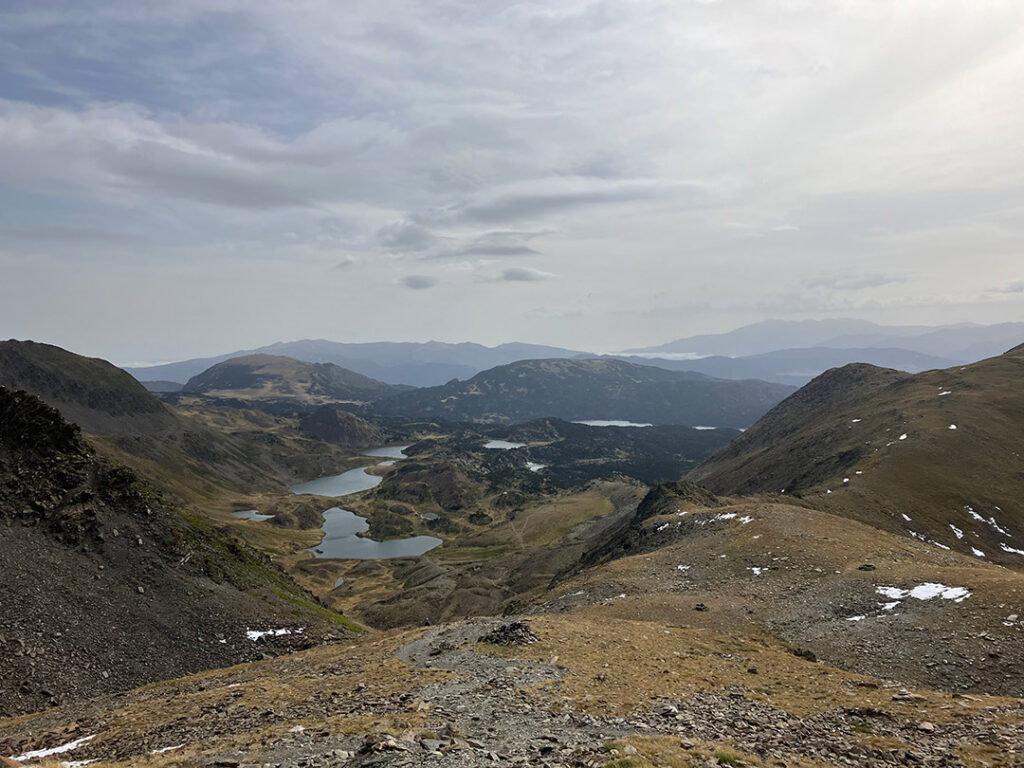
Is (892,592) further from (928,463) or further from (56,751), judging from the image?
(928,463)

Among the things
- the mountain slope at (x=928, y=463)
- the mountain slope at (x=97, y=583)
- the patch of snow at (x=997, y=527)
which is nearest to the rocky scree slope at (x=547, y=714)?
the mountain slope at (x=97, y=583)

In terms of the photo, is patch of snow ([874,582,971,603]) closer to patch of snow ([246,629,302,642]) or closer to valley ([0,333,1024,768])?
valley ([0,333,1024,768])

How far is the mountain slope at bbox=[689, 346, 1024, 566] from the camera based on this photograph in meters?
88.9

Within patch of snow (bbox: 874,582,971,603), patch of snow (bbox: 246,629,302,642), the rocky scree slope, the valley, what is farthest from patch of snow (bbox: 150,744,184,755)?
patch of snow (bbox: 874,582,971,603)

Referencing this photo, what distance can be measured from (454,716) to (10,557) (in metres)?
54.8

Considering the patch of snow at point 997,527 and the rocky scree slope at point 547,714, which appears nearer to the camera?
the rocky scree slope at point 547,714

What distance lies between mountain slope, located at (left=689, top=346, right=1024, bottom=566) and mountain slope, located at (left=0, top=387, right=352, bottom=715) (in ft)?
302

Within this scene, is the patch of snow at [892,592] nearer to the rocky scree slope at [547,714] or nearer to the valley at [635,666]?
the valley at [635,666]

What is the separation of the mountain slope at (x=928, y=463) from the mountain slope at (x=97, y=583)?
3628 inches

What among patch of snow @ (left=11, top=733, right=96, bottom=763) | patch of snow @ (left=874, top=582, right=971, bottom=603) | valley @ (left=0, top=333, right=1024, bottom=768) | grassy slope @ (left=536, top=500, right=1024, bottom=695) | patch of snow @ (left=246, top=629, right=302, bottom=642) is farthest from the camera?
patch of snow @ (left=246, top=629, right=302, bottom=642)

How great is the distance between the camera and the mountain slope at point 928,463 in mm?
88938

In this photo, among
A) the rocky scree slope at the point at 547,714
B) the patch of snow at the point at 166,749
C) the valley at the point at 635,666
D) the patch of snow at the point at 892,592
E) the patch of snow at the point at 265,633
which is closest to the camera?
the rocky scree slope at the point at 547,714

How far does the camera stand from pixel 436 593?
413 ft

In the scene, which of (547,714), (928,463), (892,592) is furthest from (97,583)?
(928,463)
